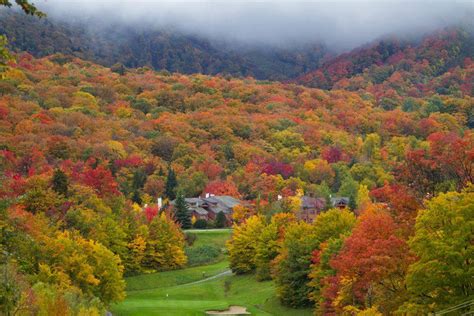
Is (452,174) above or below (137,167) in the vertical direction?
below

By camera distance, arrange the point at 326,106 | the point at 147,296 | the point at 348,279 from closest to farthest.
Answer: the point at 348,279 → the point at 147,296 → the point at 326,106

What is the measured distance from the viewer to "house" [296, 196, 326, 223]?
8603 cm

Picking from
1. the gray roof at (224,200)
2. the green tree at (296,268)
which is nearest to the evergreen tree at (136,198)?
the gray roof at (224,200)

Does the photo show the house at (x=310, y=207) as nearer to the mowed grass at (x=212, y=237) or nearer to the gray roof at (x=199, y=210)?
the mowed grass at (x=212, y=237)

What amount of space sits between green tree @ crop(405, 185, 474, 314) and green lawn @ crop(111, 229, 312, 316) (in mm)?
19905

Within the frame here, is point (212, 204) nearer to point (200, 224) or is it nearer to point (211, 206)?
point (211, 206)

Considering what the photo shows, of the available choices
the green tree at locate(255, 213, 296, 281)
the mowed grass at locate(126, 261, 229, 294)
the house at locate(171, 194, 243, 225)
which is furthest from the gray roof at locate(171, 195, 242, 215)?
the green tree at locate(255, 213, 296, 281)

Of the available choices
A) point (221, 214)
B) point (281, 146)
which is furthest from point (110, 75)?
point (221, 214)

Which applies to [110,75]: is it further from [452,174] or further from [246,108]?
[452,174]

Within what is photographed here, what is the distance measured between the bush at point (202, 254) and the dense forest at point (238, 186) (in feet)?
6.93

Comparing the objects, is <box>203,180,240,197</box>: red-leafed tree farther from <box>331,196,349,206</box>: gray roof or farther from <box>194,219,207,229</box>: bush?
<box>331,196,349,206</box>: gray roof

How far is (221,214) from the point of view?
90.1 m

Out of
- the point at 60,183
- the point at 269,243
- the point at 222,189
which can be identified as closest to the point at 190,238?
the point at 269,243

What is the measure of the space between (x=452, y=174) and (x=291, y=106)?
492 feet
